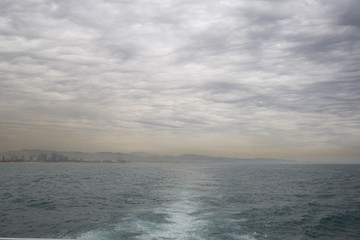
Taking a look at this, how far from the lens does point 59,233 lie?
47.3ft

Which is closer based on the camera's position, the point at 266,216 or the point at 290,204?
the point at 266,216

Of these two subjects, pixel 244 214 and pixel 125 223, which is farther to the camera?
pixel 244 214

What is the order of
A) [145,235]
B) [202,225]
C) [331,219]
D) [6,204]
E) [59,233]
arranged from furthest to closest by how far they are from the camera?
[6,204] < [331,219] < [202,225] < [59,233] < [145,235]

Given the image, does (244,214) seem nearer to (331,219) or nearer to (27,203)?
(331,219)

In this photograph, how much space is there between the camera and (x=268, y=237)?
13625 mm

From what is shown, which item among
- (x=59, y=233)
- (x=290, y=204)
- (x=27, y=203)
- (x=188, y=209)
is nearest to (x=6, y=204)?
(x=27, y=203)

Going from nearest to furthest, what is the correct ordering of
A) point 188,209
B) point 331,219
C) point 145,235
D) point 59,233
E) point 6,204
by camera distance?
point 145,235 → point 59,233 → point 331,219 → point 188,209 → point 6,204

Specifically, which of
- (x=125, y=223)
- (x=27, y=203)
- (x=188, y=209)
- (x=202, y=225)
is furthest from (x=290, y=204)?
(x=27, y=203)

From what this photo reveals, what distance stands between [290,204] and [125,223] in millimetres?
17332

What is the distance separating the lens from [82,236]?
13.5m

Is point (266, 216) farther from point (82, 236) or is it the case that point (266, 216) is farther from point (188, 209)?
point (82, 236)

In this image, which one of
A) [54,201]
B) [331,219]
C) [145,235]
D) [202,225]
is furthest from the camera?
[54,201]

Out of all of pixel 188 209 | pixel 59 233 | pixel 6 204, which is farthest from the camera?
pixel 6 204

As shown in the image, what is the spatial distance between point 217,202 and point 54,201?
673 inches
